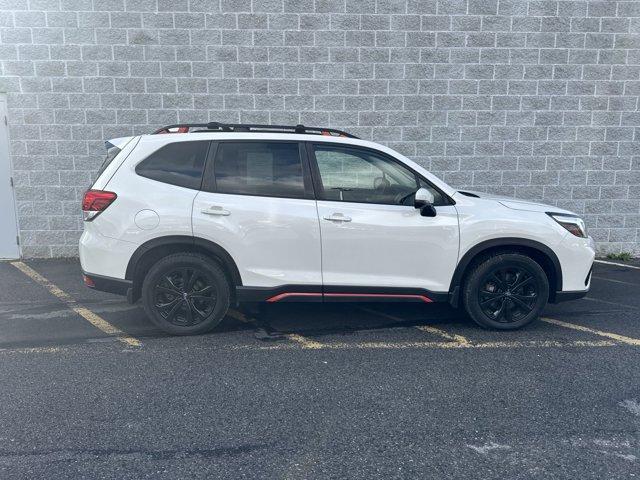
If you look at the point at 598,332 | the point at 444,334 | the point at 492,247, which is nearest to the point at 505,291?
the point at 492,247

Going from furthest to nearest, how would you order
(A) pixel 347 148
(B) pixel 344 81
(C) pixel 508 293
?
(B) pixel 344 81 < (C) pixel 508 293 < (A) pixel 347 148

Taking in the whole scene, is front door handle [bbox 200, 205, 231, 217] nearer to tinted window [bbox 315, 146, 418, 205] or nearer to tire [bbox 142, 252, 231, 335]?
tire [bbox 142, 252, 231, 335]

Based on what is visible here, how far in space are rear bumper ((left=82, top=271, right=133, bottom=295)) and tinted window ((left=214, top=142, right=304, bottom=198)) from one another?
1.19 m

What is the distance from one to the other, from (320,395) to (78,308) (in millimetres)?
3381

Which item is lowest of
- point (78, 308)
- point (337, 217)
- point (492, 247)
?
point (78, 308)

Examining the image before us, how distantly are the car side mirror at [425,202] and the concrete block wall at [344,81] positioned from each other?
11.5 ft

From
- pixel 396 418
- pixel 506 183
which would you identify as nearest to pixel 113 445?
pixel 396 418

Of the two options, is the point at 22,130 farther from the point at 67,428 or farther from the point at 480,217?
the point at 480,217

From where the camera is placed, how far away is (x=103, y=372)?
4.47 m

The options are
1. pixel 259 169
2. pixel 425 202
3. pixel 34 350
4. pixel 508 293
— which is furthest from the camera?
pixel 508 293

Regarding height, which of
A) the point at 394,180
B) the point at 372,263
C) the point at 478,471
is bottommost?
the point at 478,471

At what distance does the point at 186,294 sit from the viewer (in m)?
5.17

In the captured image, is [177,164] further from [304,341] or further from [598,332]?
[598,332]

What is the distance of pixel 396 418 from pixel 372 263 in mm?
1711
